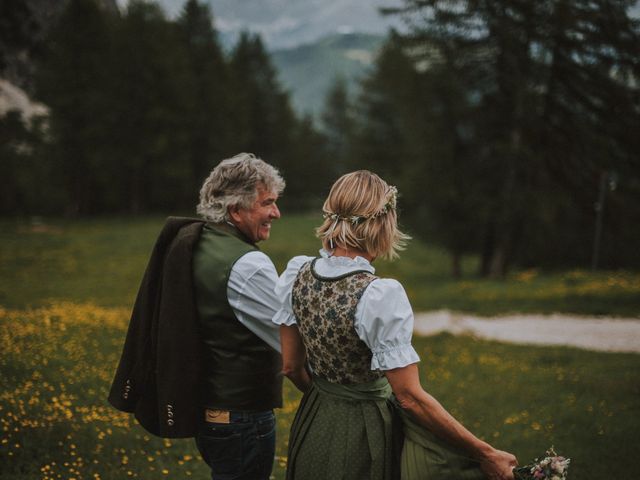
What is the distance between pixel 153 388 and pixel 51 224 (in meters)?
33.8

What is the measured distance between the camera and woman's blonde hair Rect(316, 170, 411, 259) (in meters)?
2.38

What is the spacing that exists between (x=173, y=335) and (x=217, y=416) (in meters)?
0.48

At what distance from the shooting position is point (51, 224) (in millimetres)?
32562

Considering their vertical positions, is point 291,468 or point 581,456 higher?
point 291,468

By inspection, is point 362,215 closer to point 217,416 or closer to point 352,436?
point 352,436

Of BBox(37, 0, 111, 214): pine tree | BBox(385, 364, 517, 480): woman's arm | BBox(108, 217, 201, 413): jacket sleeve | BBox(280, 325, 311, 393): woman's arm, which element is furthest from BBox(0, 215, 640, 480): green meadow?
BBox(37, 0, 111, 214): pine tree

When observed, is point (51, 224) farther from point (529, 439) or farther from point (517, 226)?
point (529, 439)

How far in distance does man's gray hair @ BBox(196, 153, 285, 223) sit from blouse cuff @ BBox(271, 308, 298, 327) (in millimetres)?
578

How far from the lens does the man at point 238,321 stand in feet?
8.30

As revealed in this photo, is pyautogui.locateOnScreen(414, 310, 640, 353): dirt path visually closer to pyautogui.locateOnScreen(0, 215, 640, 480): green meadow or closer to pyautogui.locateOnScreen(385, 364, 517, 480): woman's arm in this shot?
pyautogui.locateOnScreen(0, 215, 640, 480): green meadow

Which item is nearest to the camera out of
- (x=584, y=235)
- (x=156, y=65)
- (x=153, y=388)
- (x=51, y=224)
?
(x=153, y=388)

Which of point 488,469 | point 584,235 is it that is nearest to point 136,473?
point 488,469

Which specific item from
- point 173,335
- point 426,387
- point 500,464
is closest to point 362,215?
point 173,335

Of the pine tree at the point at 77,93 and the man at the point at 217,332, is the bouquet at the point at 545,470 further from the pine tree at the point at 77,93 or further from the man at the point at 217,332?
the pine tree at the point at 77,93
